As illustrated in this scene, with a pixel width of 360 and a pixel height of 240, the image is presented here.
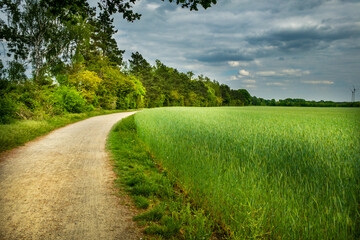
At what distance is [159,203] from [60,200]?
2043 millimetres

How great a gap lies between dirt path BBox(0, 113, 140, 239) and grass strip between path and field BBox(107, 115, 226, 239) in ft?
0.99

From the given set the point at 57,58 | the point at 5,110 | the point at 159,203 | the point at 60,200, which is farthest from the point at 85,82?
the point at 159,203

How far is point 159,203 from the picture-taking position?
385cm

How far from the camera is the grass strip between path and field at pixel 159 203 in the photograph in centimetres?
291

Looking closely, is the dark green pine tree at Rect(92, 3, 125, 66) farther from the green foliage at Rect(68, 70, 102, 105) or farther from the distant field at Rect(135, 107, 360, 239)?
the distant field at Rect(135, 107, 360, 239)

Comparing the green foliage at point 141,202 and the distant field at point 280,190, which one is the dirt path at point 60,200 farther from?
the distant field at point 280,190

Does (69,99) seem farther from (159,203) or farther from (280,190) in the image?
(280,190)

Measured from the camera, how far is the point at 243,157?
A: 4465 millimetres

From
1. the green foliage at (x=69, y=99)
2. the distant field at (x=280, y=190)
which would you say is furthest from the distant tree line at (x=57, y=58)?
the distant field at (x=280, y=190)

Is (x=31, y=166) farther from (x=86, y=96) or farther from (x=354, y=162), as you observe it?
(x=86, y=96)

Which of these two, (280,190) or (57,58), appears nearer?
(280,190)

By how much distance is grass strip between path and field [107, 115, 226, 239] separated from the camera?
2.91 m

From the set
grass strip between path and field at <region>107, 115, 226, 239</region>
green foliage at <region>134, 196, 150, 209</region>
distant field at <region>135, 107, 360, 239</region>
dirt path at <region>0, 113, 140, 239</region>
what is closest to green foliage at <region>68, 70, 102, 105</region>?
dirt path at <region>0, 113, 140, 239</region>

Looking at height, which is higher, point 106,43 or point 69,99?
point 106,43
